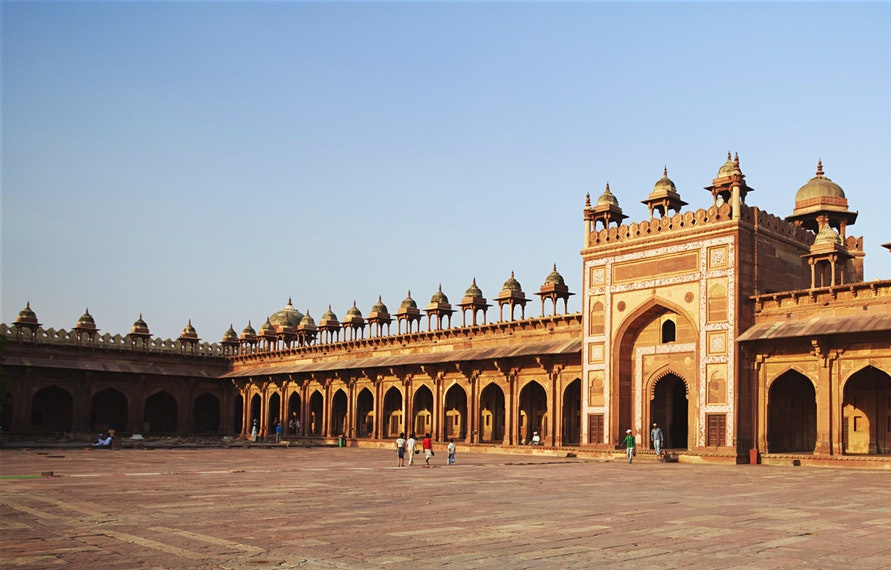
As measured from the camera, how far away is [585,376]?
3466cm

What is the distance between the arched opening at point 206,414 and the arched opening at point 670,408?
34.3m

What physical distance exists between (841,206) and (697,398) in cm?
1006

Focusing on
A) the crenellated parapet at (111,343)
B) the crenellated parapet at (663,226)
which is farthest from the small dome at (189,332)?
the crenellated parapet at (663,226)

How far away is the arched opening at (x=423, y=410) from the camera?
46.6m

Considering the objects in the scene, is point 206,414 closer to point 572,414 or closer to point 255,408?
point 255,408

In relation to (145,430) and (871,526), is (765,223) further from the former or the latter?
(145,430)

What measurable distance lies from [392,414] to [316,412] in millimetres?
7883

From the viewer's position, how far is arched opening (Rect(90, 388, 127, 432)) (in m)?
54.9

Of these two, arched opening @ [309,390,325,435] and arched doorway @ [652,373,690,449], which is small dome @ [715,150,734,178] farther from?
arched opening @ [309,390,325,435]

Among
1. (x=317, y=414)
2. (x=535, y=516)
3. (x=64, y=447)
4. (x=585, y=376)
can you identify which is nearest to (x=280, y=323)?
(x=317, y=414)

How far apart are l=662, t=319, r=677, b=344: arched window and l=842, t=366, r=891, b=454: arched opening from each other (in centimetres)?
621

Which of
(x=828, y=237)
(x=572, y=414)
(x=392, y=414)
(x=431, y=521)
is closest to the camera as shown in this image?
(x=431, y=521)

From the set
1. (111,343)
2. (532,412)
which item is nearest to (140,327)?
(111,343)

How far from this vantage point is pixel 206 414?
6066 cm
